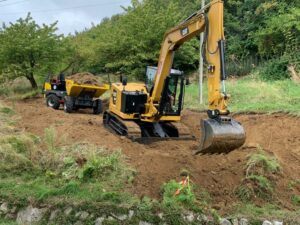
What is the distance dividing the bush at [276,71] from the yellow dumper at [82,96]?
840cm

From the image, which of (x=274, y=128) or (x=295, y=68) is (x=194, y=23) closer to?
(x=274, y=128)

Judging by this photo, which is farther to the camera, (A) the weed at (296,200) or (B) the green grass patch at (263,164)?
(B) the green grass patch at (263,164)

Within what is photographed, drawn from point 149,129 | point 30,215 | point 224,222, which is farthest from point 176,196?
point 149,129

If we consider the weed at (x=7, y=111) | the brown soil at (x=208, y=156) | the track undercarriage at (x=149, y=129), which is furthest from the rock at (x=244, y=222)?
the weed at (x=7, y=111)

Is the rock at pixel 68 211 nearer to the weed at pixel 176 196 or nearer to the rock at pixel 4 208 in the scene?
the rock at pixel 4 208

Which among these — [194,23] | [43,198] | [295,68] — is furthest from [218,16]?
[295,68]

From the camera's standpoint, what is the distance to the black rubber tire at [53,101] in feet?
63.4

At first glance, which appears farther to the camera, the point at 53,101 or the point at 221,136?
the point at 53,101

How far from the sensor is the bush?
2197 cm

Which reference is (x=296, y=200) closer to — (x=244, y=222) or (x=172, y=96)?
(x=244, y=222)

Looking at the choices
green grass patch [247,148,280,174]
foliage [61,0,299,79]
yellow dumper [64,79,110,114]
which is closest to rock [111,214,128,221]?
green grass patch [247,148,280,174]

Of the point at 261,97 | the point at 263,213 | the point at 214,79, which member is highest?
the point at 214,79

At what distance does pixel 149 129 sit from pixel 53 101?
7.90 m

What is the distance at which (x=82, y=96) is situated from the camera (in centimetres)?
1850
